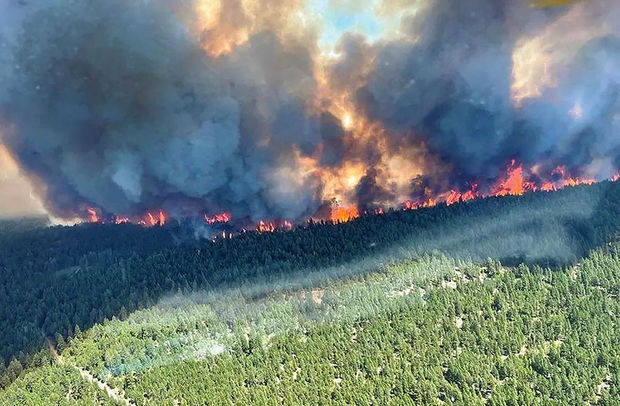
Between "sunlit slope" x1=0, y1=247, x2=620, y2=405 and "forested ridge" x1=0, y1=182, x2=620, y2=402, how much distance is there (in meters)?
7.20

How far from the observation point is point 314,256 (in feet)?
602

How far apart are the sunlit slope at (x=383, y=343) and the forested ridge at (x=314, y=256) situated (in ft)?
23.6

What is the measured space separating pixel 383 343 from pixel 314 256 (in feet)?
162

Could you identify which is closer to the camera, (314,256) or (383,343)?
(383,343)

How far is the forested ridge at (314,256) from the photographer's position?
167m

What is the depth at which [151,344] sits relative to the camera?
149000 millimetres

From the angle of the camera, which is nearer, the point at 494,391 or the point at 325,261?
the point at 494,391

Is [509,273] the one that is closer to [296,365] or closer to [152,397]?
[296,365]

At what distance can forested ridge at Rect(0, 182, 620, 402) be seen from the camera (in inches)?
6580

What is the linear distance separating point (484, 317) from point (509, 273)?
62.7ft

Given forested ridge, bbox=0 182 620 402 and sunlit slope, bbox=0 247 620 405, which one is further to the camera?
forested ridge, bbox=0 182 620 402

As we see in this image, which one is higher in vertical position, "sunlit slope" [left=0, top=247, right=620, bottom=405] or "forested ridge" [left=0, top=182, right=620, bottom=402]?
"forested ridge" [left=0, top=182, right=620, bottom=402]

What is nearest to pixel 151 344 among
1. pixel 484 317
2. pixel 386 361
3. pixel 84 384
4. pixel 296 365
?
pixel 84 384

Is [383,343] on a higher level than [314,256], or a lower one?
lower
